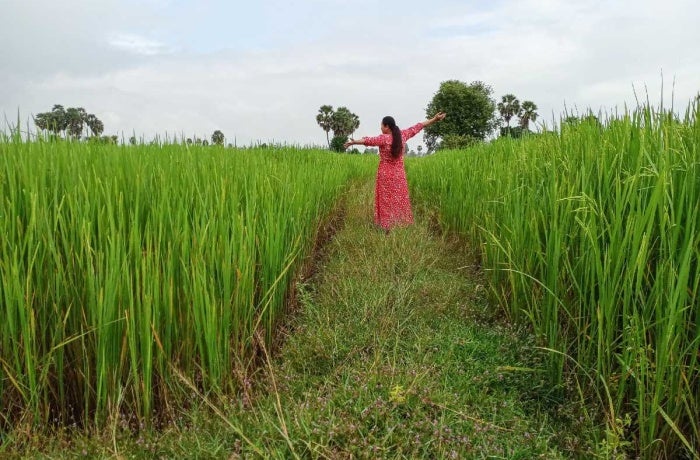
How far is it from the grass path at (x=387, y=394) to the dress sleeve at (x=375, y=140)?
7.55 ft

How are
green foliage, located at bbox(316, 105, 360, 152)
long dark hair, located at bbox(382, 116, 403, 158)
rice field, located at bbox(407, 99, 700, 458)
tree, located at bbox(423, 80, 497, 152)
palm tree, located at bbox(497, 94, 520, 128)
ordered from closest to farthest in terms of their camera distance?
rice field, located at bbox(407, 99, 700, 458)
long dark hair, located at bbox(382, 116, 403, 158)
tree, located at bbox(423, 80, 497, 152)
palm tree, located at bbox(497, 94, 520, 128)
green foliage, located at bbox(316, 105, 360, 152)

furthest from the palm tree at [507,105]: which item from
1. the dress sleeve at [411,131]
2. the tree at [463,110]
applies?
the dress sleeve at [411,131]

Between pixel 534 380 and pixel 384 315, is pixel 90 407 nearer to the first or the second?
pixel 384 315

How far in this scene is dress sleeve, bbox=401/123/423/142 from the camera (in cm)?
508

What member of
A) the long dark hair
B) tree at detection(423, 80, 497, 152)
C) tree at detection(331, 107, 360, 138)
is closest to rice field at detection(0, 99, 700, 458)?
the long dark hair

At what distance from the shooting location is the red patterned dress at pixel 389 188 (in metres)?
4.89

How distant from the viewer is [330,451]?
1.32m

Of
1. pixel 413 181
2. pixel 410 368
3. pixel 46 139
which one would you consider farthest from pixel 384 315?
pixel 413 181

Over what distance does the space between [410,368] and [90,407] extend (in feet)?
3.90

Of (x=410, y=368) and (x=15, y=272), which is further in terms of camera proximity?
(x=410, y=368)

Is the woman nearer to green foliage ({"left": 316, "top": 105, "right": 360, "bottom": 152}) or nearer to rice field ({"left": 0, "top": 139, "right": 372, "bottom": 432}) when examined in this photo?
rice field ({"left": 0, "top": 139, "right": 372, "bottom": 432})

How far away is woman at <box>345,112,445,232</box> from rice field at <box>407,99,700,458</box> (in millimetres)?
2320

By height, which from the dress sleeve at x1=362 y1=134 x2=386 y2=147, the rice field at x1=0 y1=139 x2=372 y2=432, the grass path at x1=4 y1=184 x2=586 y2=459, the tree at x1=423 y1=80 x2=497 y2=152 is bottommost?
the grass path at x1=4 y1=184 x2=586 y2=459

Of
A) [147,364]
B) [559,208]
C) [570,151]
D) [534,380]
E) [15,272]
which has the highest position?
[570,151]
